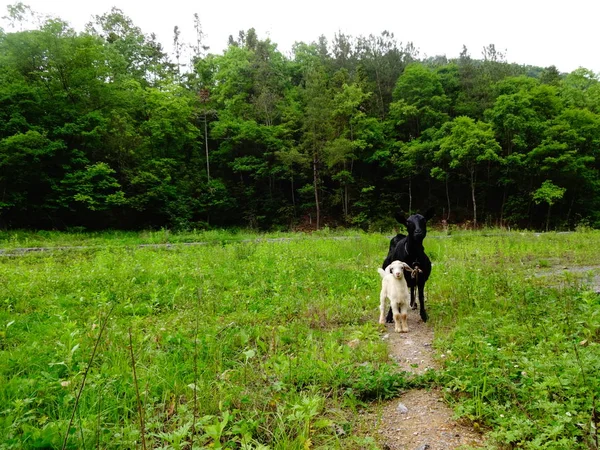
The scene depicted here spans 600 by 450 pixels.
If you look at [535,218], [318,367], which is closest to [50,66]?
[318,367]

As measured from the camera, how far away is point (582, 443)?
2047 mm

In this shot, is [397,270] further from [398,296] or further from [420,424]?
[420,424]

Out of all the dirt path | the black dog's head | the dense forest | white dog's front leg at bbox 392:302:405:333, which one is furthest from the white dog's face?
the dense forest

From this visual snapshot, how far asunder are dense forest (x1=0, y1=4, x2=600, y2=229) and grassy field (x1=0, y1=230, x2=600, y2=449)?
21.7 m

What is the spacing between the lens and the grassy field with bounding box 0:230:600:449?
89.8 inches

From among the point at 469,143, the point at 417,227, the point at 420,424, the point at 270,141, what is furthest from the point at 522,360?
the point at 270,141

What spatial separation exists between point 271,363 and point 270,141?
33349 mm

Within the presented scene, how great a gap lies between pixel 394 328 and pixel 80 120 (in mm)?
27835

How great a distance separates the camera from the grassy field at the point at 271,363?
2.28m

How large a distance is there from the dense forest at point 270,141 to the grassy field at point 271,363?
21.7 m

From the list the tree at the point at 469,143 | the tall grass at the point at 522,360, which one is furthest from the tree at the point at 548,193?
the tall grass at the point at 522,360

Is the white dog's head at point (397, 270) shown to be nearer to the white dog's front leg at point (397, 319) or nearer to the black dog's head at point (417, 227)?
the white dog's front leg at point (397, 319)

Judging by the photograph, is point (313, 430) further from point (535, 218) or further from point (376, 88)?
point (376, 88)

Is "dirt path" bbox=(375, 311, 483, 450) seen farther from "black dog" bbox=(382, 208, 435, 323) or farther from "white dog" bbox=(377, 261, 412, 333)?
"black dog" bbox=(382, 208, 435, 323)
